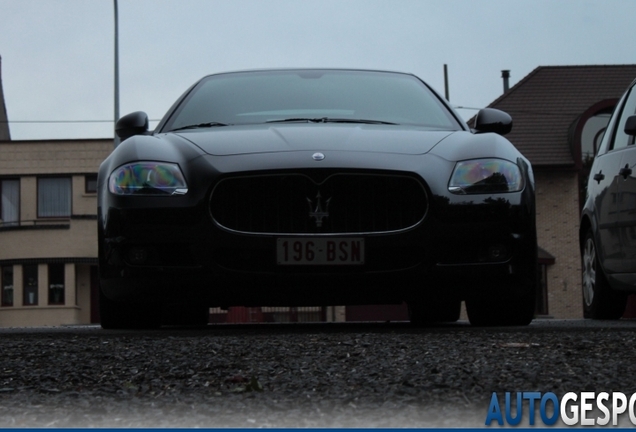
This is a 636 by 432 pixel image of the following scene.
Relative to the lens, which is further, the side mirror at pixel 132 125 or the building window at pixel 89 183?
the building window at pixel 89 183

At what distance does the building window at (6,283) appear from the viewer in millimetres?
39938

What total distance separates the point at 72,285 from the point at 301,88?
1313 inches

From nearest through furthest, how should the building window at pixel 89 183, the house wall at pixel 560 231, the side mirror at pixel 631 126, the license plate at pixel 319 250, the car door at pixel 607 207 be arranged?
the license plate at pixel 319 250 → the side mirror at pixel 631 126 → the car door at pixel 607 207 → the house wall at pixel 560 231 → the building window at pixel 89 183

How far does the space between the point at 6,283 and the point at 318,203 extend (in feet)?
119

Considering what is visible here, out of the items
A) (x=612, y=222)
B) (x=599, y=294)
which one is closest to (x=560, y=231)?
(x=599, y=294)

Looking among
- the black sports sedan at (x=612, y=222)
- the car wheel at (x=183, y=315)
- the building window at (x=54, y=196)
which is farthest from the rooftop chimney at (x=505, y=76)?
the car wheel at (x=183, y=315)

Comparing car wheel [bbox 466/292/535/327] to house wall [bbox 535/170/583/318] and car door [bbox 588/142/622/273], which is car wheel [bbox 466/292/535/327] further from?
house wall [bbox 535/170/583/318]

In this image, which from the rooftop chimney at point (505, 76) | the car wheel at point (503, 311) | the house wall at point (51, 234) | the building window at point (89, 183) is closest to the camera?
the car wheel at point (503, 311)

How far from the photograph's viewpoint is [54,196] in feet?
136

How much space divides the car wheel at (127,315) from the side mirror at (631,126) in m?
3.12

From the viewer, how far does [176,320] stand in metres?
7.88

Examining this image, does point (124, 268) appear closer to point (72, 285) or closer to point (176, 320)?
point (176, 320)

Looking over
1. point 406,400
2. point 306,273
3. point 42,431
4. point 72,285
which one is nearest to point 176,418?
point 42,431

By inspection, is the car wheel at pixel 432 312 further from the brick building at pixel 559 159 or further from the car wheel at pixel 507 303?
the brick building at pixel 559 159
